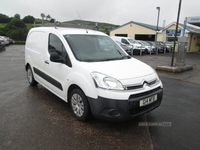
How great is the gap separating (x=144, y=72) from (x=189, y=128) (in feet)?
4.50

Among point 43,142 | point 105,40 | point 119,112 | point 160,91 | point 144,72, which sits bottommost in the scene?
point 43,142

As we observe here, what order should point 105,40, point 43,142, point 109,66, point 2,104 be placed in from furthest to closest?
point 105,40 → point 2,104 → point 109,66 → point 43,142

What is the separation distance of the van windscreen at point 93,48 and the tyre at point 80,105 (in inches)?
27.6

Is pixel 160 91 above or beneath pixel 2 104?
above

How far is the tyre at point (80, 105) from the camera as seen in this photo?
117 inches

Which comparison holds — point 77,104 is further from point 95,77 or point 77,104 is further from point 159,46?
point 159,46

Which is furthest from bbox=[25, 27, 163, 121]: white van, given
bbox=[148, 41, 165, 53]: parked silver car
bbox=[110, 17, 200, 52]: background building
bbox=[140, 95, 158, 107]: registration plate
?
bbox=[110, 17, 200, 52]: background building

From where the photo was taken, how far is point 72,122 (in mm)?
3264

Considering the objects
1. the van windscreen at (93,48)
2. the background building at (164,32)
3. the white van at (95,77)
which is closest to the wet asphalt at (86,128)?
the white van at (95,77)

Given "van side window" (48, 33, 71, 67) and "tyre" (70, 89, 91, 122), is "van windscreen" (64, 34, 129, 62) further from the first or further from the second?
"tyre" (70, 89, 91, 122)

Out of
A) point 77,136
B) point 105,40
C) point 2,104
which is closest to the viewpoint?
point 77,136

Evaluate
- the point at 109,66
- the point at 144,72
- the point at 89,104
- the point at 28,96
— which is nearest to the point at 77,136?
the point at 89,104

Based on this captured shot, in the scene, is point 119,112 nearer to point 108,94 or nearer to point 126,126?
point 108,94

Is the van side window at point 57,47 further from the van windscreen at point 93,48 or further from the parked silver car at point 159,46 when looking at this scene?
the parked silver car at point 159,46
